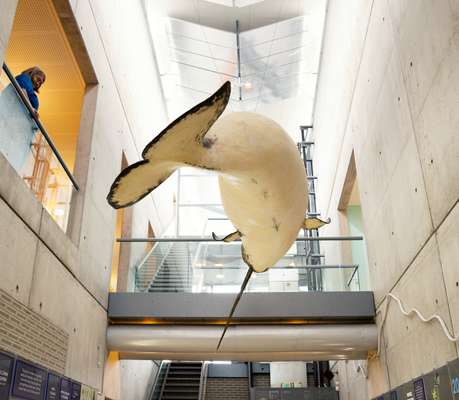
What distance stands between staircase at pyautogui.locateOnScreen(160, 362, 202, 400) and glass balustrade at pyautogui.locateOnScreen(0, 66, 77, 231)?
300 inches

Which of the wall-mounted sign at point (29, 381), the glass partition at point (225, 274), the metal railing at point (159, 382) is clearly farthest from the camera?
the metal railing at point (159, 382)

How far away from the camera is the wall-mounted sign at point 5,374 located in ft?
11.2

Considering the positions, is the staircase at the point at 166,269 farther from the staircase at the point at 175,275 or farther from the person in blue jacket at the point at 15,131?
the person in blue jacket at the point at 15,131

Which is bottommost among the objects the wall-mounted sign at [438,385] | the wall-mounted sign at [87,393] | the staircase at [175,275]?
the wall-mounted sign at [438,385]

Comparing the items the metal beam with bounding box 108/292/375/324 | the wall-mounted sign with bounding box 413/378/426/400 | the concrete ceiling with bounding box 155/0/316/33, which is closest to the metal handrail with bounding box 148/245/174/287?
the metal beam with bounding box 108/292/375/324

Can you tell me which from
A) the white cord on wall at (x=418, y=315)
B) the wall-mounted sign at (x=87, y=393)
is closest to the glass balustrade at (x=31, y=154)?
the wall-mounted sign at (x=87, y=393)

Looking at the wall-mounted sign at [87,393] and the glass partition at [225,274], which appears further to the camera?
the glass partition at [225,274]

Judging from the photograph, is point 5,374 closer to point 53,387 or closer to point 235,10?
point 53,387

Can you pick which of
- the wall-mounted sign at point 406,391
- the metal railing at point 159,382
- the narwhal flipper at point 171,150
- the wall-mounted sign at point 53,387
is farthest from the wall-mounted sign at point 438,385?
the metal railing at point 159,382

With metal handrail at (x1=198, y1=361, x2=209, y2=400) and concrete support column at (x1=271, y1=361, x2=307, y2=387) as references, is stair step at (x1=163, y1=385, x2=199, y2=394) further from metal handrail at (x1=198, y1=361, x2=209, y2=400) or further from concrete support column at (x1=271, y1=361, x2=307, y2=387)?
concrete support column at (x1=271, y1=361, x2=307, y2=387)

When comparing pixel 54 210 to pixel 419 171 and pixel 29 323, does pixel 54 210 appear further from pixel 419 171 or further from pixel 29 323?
pixel 419 171

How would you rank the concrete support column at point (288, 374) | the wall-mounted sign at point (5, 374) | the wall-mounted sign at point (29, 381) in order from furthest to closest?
the concrete support column at point (288, 374)
the wall-mounted sign at point (29, 381)
the wall-mounted sign at point (5, 374)

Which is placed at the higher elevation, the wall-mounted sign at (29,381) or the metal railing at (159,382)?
the metal railing at (159,382)

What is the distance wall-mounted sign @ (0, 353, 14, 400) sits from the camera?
341 centimetres
